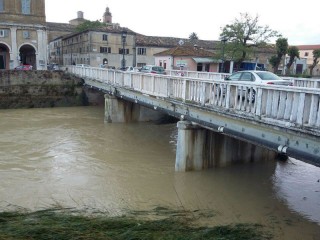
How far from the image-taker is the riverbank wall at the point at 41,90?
A: 29422 mm

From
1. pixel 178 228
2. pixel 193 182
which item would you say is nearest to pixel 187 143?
pixel 193 182

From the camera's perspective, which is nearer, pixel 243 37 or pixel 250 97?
pixel 250 97

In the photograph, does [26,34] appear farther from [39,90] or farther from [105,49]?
[39,90]

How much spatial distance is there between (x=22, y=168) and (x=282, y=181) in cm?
947

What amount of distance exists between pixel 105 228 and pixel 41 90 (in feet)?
87.9

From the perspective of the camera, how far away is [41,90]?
31.1 metres

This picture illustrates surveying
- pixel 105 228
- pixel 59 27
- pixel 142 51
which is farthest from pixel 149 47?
pixel 105 228

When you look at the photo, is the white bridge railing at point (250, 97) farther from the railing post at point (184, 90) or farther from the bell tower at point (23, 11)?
the bell tower at point (23, 11)

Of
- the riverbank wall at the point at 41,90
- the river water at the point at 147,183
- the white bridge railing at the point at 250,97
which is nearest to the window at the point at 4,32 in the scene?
the riverbank wall at the point at 41,90

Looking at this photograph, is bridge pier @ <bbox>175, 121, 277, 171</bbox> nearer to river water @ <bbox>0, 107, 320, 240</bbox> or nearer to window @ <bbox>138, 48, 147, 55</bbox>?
river water @ <bbox>0, 107, 320, 240</bbox>

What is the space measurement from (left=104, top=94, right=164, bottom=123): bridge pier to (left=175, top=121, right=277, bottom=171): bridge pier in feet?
33.6

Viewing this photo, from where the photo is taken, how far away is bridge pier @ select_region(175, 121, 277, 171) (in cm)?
1118

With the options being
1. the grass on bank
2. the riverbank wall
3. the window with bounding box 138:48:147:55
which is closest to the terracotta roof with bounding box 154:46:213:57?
the window with bounding box 138:48:147:55

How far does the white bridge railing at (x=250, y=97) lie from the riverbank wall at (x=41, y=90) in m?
19.3
